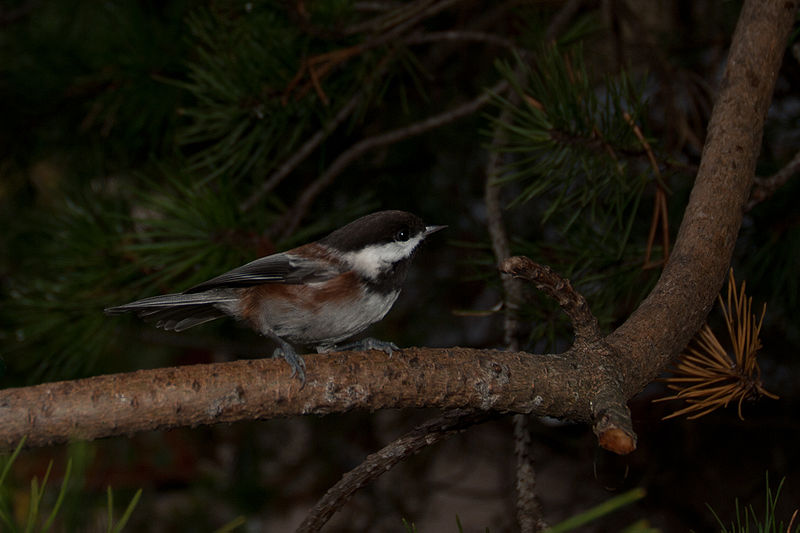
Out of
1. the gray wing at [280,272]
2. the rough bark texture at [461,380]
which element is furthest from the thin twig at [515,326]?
the gray wing at [280,272]

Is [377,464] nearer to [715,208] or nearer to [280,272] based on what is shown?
[280,272]

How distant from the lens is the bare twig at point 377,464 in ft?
3.72

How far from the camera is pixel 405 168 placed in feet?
9.18

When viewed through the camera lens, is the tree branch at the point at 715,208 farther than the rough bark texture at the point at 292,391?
Yes

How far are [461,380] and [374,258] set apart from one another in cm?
54

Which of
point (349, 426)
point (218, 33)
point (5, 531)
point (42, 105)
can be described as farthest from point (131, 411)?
point (349, 426)

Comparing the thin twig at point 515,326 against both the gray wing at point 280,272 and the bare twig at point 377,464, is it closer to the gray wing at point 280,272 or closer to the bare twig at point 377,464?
the bare twig at point 377,464

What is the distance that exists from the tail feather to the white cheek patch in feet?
0.96

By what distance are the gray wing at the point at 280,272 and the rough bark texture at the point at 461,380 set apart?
43 centimetres

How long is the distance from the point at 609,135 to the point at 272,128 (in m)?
0.88

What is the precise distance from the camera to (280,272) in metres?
1.55

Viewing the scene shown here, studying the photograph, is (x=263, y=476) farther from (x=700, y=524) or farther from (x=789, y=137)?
(x=789, y=137)

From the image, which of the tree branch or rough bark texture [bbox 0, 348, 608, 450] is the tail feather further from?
the tree branch

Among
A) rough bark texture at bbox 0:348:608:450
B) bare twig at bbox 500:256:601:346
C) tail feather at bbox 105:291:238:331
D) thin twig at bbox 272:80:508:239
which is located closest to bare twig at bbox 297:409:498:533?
rough bark texture at bbox 0:348:608:450
